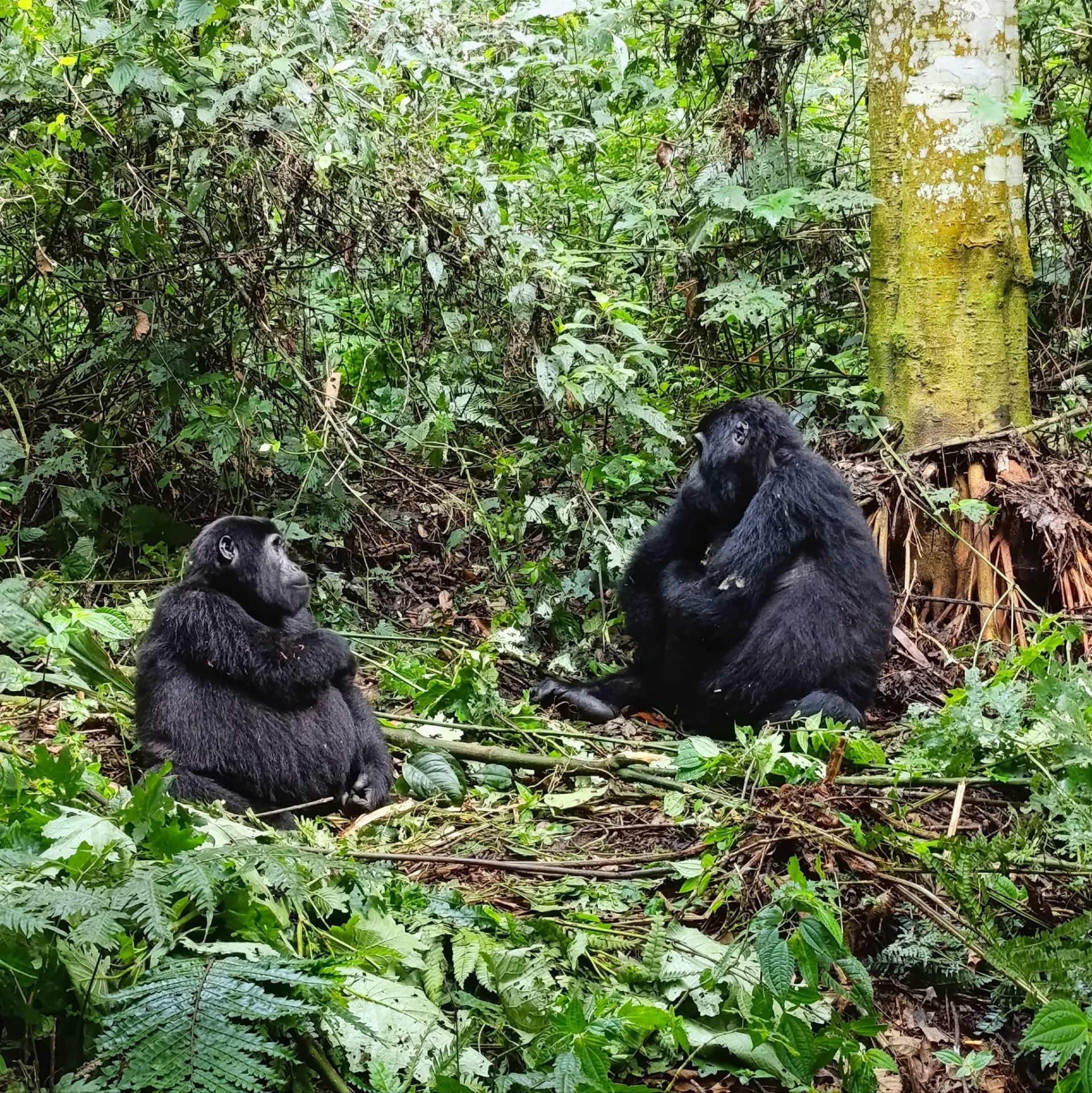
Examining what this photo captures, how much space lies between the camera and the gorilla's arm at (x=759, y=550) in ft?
14.8

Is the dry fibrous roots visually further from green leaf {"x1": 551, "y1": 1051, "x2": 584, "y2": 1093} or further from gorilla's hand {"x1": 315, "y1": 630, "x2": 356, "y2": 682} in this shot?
green leaf {"x1": 551, "y1": 1051, "x2": 584, "y2": 1093}

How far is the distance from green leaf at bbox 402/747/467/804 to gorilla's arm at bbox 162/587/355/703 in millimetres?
420

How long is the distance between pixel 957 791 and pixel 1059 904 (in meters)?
0.53

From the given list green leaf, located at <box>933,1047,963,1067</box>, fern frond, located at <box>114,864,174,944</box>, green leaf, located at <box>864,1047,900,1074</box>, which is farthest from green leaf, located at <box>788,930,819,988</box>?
fern frond, located at <box>114,864,174,944</box>

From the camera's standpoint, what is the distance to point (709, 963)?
2697 millimetres

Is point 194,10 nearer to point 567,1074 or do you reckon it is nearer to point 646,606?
point 646,606

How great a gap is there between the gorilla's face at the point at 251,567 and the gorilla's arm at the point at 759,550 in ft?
5.09

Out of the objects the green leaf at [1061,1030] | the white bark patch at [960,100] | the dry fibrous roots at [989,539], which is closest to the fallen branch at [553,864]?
the green leaf at [1061,1030]

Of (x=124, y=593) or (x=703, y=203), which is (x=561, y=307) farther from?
(x=124, y=593)

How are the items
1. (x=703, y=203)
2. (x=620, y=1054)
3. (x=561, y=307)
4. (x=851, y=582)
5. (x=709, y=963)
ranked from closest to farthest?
(x=620, y=1054) → (x=709, y=963) → (x=851, y=582) → (x=561, y=307) → (x=703, y=203)

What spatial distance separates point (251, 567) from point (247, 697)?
44 cm

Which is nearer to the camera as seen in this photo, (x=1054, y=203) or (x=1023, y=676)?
(x=1023, y=676)

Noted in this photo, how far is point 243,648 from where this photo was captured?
12.5 ft

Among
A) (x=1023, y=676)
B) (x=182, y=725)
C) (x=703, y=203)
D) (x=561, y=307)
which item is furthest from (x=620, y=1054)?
(x=703, y=203)
